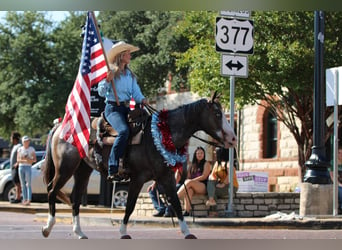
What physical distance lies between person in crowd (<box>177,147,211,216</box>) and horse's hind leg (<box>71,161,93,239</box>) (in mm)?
4367

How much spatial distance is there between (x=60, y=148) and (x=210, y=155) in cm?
2433

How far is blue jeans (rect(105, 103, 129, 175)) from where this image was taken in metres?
11.6

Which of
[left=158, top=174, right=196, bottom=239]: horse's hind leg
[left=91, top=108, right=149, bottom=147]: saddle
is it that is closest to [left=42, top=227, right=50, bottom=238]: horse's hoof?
[left=91, top=108, right=149, bottom=147]: saddle

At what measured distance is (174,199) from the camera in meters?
11.3

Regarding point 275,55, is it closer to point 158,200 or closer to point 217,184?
point 217,184

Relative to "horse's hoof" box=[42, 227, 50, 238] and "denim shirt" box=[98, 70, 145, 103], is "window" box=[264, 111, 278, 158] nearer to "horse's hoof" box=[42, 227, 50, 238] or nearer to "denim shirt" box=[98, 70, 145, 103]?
"denim shirt" box=[98, 70, 145, 103]

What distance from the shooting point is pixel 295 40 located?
77.1 ft

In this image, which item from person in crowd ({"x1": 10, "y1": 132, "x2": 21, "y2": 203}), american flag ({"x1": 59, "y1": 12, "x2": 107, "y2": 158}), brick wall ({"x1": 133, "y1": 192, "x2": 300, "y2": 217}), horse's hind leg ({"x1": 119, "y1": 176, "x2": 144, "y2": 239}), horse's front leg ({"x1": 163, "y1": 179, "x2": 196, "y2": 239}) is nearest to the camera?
horse's front leg ({"x1": 163, "y1": 179, "x2": 196, "y2": 239})

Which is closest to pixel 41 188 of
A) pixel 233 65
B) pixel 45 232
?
pixel 233 65

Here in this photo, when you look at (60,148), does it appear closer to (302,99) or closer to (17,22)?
(302,99)

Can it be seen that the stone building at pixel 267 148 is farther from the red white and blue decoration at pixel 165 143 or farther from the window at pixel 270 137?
the red white and blue decoration at pixel 165 143

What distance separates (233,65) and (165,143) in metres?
5.36

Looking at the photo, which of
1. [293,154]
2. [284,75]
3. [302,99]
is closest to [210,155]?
[293,154]

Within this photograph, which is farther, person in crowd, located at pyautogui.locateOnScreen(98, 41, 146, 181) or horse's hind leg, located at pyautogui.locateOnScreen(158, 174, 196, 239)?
person in crowd, located at pyautogui.locateOnScreen(98, 41, 146, 181)
